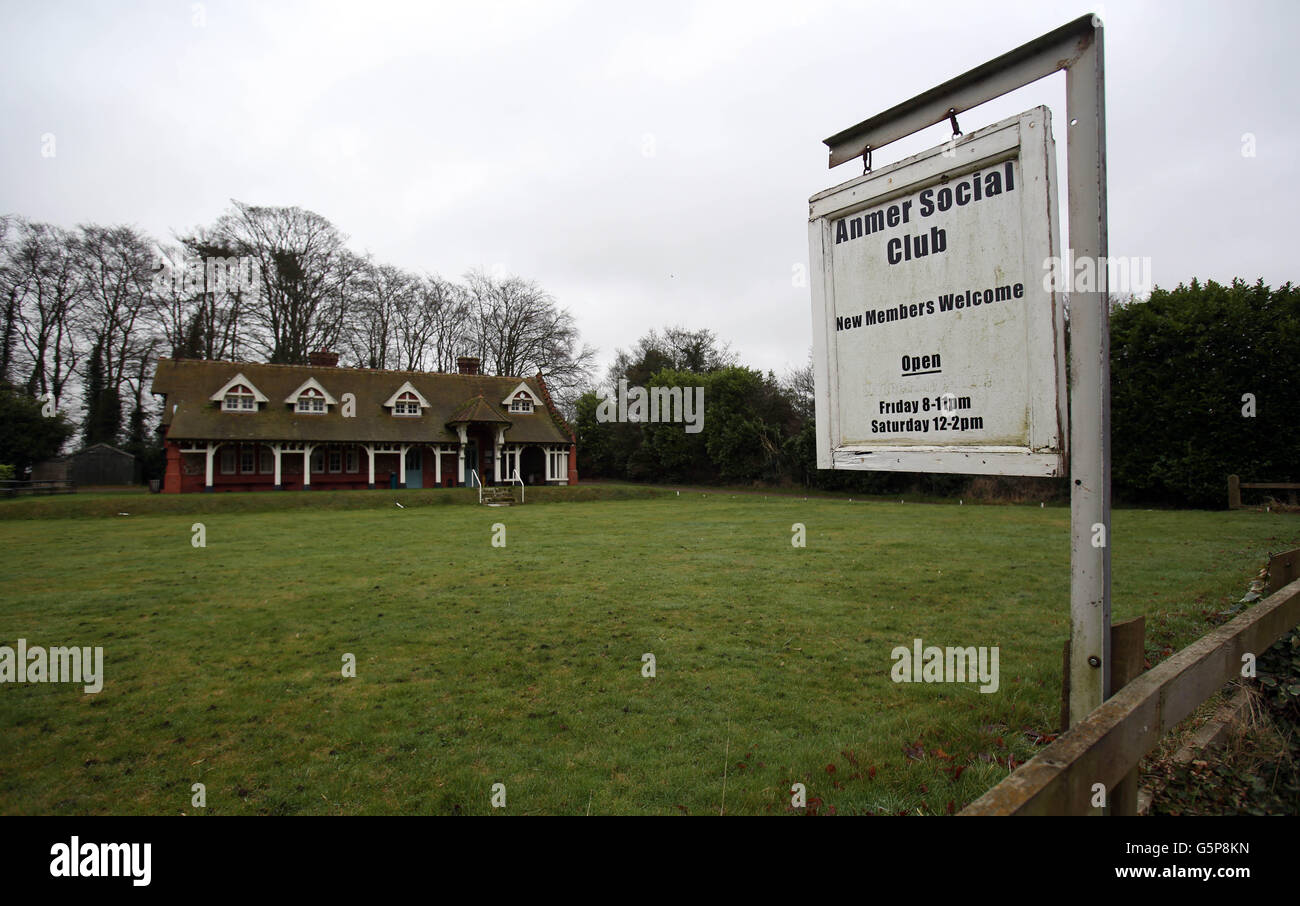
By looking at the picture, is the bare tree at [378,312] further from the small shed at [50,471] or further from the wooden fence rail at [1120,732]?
the wooden fence rail at [1120,732]

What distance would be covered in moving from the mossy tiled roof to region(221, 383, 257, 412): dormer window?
303 millimetres

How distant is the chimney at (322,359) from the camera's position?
37500 millimetres

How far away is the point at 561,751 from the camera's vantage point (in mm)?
4219

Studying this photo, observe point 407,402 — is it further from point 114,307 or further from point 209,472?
point 114,307

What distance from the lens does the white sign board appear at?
87.7 inches

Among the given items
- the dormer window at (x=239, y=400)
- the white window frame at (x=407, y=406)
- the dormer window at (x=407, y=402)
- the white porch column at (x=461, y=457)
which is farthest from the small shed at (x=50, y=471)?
the white porch column at (x=461, y=457)

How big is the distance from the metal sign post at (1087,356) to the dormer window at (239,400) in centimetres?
3809

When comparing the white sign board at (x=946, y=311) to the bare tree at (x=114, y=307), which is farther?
the bare tree at (x=114, y=307)

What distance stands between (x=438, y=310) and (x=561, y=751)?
48.9 metres

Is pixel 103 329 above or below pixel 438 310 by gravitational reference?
below

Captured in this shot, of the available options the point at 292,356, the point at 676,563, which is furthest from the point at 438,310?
the point at 676,563
